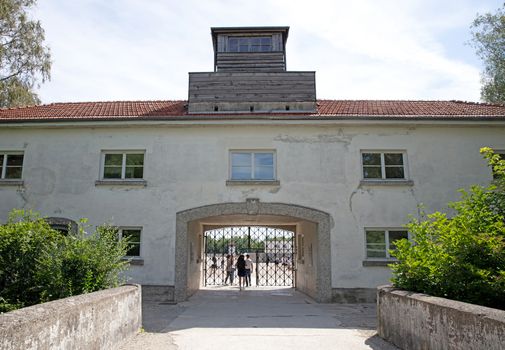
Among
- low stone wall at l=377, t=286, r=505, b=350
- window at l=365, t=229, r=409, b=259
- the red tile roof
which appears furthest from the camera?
the red tile roof

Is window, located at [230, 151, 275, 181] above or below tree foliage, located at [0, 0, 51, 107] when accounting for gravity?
below

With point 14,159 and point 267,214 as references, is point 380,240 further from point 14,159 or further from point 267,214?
point 14,159

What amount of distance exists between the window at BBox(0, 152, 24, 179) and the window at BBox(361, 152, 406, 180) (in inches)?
475

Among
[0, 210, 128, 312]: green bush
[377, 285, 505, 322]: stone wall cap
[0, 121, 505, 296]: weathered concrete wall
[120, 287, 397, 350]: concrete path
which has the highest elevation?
[0, 121, 505, 296]: weathered concrete wall

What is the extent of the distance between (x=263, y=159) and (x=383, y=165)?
162 inches

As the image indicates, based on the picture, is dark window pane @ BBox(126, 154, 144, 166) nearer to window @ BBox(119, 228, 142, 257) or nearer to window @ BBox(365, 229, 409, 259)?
window @ BBox(119, 228, 142, 257)

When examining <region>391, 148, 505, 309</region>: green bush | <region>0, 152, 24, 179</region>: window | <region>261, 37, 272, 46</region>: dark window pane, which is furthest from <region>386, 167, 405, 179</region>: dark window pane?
<region>0, 152, 24, 179</region>: window

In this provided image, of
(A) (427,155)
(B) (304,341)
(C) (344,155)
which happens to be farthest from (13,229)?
(A) (427,155)

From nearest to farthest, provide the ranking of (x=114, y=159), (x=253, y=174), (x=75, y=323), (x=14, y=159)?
(x=75, y=323) → (x=253, y=174) → (x=114, y=159) → (x=14, y=159)

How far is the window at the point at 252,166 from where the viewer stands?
13992 millimetres

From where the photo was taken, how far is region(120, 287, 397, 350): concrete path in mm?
7262

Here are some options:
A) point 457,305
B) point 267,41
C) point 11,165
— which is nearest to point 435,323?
point 457,305

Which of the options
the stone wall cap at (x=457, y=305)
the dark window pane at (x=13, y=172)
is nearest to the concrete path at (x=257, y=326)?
the stone wall cap at (x=457, y=305)

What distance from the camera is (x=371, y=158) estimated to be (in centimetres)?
1410
